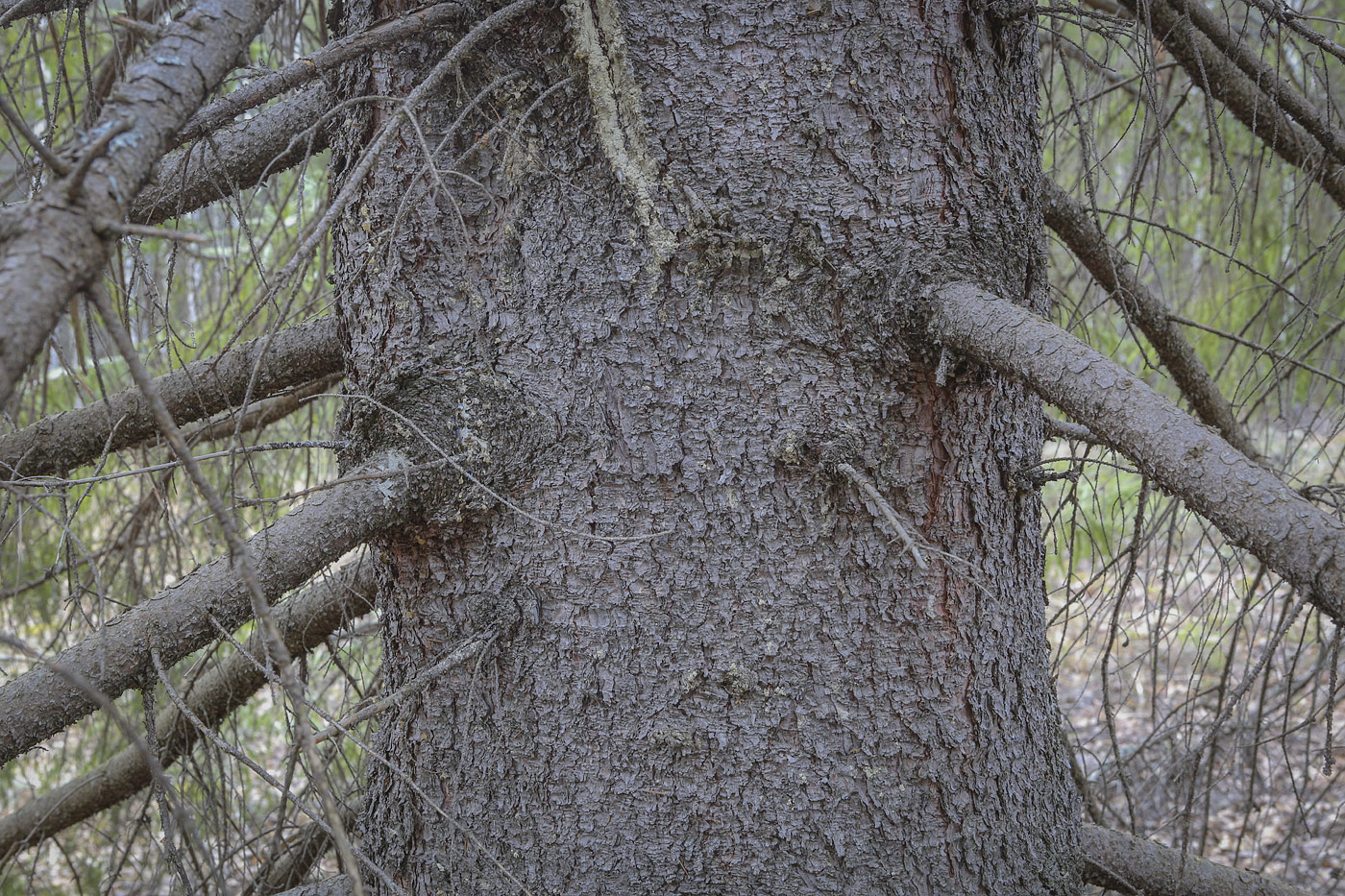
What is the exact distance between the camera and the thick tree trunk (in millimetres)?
1120

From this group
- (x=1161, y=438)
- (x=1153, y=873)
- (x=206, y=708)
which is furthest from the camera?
(x=206, y=708)

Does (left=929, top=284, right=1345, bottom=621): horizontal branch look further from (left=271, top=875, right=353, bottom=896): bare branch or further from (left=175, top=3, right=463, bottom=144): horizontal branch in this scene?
(left=271, top=875, right=353, bottom=896): bare branch

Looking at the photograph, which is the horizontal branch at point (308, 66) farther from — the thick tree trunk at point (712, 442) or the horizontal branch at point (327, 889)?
the horizontal branch at point (327, 889)

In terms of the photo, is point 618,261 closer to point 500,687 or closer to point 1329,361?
point 500,687

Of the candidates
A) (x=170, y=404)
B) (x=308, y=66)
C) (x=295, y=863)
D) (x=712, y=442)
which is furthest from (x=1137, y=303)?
(x=295, y=863)

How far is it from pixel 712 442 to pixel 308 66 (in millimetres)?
632

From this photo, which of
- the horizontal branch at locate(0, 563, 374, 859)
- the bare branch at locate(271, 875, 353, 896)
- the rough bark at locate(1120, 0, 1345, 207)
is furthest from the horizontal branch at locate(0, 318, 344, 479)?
the rough bark at locate(1120, 0, 1345, 207)

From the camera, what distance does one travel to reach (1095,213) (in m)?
1.41

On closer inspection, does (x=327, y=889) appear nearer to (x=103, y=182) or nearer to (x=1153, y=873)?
(x=103, y=182)

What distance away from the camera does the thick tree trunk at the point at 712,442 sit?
1.12m

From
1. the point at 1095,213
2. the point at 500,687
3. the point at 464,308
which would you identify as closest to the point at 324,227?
the point at 464,308

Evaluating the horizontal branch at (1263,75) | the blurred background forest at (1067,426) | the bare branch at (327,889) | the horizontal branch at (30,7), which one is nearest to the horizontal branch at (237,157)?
the blurred background forest at (1067,426)

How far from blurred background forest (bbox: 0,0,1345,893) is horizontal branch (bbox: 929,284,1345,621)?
0.13 meters

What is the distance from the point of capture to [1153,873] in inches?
54.7
